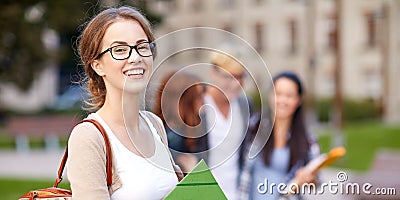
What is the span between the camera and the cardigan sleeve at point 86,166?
75.7 inches

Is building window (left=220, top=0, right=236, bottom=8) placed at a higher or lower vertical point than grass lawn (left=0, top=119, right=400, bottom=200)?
higher

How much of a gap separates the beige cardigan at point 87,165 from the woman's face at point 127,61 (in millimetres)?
155

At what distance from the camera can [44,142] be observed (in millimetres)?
18984

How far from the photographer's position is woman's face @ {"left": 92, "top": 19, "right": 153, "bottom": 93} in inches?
79.2

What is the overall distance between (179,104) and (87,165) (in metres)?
0.28

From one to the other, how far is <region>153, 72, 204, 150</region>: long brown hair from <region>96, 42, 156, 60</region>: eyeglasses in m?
0.08

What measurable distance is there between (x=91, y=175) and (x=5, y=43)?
45.5 ft

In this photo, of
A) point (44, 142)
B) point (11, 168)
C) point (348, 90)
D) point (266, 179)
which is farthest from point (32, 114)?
point (266, 179)

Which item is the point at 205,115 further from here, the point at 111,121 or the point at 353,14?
the point at 353,14

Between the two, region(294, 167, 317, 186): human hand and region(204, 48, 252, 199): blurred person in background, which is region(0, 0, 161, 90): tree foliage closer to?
region(294, 167, 317, 186): human hand

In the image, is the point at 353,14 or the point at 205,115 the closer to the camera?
the point at 205,115

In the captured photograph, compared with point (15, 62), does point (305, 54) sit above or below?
above

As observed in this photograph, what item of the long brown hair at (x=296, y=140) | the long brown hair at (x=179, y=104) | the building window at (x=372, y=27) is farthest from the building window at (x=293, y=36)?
the long brown hair at (x=179, y=104)

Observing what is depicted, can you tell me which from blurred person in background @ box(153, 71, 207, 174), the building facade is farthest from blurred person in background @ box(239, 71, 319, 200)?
the building facade
